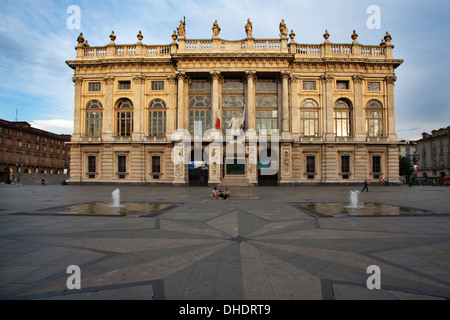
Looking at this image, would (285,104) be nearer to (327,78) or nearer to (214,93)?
(327,78)

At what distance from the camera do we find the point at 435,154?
250ft

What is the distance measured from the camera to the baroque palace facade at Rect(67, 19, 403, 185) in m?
35.5

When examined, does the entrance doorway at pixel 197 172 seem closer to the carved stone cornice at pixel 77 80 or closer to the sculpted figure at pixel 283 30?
the carved stone cornice at pixel 77 80

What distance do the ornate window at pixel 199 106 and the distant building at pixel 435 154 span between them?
75.6 meters

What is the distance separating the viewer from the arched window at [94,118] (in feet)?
127

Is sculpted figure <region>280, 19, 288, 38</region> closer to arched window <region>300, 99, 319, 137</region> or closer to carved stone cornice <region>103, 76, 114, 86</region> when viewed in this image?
arched window <region>300, 99, 319, 137</region>

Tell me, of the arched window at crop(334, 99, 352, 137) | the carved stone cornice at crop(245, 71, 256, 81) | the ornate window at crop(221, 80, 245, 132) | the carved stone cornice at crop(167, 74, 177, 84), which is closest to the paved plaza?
the ornate window at crop(221, 80, 245, 132)

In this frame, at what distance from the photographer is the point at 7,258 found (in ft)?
16.8

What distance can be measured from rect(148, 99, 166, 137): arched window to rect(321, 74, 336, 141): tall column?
2509 centimetres

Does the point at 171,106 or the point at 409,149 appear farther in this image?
the point at 409,149

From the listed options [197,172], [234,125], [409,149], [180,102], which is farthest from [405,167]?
[234,125]

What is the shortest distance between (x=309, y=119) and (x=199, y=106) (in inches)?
686

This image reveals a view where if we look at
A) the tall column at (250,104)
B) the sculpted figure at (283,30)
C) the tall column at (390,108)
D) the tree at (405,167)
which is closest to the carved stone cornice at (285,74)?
the tall column at (250,104)

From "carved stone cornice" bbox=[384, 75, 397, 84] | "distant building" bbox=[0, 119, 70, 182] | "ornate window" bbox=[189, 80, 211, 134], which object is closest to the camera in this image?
"ornate window" bbox=[189, 80, 211, 134]
